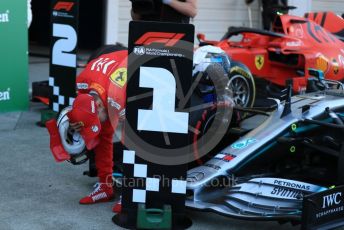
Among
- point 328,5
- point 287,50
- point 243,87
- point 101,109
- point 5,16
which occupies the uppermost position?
point 5,16

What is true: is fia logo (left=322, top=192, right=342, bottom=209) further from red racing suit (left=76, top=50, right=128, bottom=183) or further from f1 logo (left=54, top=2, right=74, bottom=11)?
f1 logo (left=54, top=2, right=74, bottom=11)

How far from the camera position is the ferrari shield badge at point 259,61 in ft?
24.6

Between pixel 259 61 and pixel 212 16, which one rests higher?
pixel 259 61

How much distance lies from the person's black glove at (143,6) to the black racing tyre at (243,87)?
1.96 meters

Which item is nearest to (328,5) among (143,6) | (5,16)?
(5,16)

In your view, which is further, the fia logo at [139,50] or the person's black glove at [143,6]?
the person's black glove at [143,6]

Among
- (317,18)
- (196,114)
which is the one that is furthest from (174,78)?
(317,18)

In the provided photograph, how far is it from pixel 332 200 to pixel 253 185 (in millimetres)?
469

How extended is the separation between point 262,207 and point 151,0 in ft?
6.34

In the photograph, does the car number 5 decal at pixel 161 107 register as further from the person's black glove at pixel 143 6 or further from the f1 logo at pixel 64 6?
the f1 logo at pixel 64 6

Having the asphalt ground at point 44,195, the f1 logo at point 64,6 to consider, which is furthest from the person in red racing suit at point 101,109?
the f1 logo at point 64,6

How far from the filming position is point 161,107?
12.1 feet

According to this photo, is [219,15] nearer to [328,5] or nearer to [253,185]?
[328,5]

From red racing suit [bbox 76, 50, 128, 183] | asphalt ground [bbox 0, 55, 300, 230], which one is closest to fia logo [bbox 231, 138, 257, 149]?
asphalt ground [bbox 0, 55, 300, 230]
